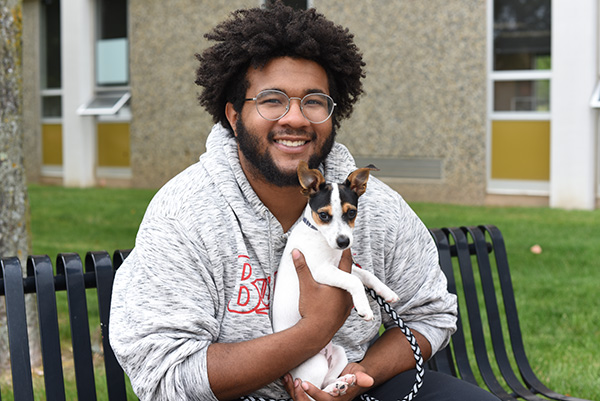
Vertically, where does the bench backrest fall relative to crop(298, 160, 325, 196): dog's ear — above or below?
below

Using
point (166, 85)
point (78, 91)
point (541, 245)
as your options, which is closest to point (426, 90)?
point (541, 245)

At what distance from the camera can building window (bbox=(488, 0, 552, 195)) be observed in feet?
36.7

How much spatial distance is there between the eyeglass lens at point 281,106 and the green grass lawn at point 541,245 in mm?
2439

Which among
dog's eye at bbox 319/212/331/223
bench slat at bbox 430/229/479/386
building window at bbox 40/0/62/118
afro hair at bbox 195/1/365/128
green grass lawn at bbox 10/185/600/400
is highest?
building window at bbox 40/0/62/118

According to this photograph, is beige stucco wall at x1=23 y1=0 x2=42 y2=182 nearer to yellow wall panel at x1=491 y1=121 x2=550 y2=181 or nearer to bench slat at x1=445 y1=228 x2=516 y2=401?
yellow wall panel at x1=491 y1=121 x2=550 y2=181

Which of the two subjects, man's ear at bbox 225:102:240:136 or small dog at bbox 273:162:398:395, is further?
man's ear at bbox 225:102:240:136

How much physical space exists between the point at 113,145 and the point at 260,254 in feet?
45.2

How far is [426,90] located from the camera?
11734 mm

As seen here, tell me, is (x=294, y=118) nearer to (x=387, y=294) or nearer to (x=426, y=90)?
(x=387, y=294)

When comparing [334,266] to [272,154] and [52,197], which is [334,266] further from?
[52,197]

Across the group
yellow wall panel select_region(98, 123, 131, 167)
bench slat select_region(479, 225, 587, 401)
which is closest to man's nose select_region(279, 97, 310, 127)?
bench slat select_region(479, 225, 587, 401)

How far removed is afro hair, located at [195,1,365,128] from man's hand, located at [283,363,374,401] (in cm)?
87

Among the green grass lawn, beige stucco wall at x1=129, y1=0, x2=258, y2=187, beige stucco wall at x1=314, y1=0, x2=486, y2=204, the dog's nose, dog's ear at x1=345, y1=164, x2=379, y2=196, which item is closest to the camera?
the dog's nose

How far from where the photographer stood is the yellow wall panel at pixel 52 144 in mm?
16875
